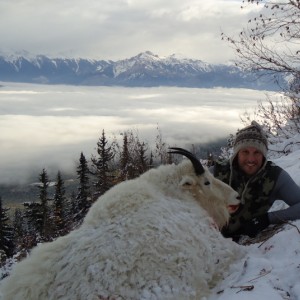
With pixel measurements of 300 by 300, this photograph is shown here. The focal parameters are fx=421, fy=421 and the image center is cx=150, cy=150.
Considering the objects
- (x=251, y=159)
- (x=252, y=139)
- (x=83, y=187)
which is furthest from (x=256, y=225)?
(x=83, y=187)

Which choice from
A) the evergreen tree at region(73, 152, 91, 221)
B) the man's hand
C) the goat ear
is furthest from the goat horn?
the evergreen tree at region(73, 152, 91, 221)

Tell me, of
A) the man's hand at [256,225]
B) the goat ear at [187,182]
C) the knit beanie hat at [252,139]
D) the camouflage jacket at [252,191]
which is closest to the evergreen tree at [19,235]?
the camouflage jacket at [252,191]

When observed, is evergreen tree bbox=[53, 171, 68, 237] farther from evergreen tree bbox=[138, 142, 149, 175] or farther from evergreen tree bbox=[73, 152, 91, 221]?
evergreen tree bbox=[138, 142, 149, 175]

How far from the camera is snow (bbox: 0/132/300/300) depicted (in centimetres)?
314

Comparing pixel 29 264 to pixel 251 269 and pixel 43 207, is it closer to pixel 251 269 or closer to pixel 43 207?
pixel 251 269

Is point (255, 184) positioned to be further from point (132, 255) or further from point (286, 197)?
point (132, 255)

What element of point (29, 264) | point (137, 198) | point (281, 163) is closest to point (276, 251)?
point (137, 198)

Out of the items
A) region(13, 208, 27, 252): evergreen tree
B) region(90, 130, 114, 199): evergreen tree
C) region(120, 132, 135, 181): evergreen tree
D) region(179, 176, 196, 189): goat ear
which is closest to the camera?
region(179, 176, 196, 189): goat ear

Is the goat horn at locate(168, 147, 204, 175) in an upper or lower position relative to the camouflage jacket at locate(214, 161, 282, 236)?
upper

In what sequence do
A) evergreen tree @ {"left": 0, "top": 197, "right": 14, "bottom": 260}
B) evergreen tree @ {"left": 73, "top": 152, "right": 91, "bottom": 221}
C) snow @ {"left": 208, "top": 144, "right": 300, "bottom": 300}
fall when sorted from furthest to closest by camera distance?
evergreen tree @ {"left": 0, "top": 197, "right": 14, "bottom": 260}
evergreen tree @ {"left": 73, "top": 152, "right": 91, "bottom": 221}
snow @ {"left": 208, "top": 144, "right": 300, "bottom": 300}

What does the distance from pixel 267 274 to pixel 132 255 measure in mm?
1111

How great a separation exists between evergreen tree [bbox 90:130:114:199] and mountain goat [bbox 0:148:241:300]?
3156 centimetres

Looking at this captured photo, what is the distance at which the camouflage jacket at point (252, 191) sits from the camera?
18.0 feet

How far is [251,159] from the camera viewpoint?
5441mm
